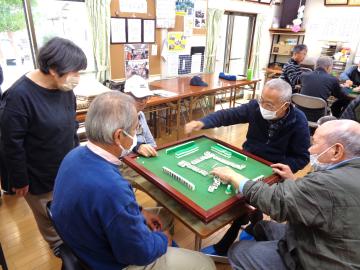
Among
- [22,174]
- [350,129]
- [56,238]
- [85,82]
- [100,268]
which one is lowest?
[56,238]

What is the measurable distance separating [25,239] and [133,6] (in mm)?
3275

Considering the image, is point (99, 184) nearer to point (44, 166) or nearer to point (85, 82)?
point (44, 166)

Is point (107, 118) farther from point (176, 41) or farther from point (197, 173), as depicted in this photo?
point (176, 41)

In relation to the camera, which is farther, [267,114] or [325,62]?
[325,62]

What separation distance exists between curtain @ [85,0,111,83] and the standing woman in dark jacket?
85.4 inches

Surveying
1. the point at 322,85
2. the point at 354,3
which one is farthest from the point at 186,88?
the point at 354,3

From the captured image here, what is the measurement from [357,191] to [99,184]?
936 mm

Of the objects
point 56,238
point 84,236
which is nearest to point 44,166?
point 56,238

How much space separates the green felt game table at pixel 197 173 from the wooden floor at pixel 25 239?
31.8 inches

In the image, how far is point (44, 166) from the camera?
5.13ft

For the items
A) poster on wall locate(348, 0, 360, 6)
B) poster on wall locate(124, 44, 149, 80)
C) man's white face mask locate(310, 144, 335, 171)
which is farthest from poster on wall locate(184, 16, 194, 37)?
man's white face mask locate(310, 144, 335, 171)

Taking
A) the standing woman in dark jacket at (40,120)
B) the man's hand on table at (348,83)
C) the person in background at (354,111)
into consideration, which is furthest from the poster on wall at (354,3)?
the standing woman in dark jacket at (40,120)

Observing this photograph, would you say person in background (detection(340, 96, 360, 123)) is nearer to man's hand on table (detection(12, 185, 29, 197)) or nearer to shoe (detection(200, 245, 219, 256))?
shoe (detection(200, 245, 219, 256))

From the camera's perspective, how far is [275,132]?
1.84 meters
